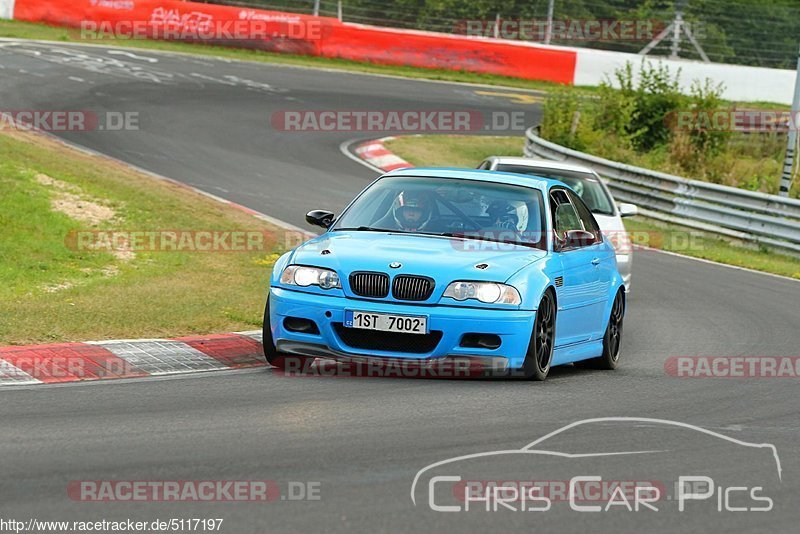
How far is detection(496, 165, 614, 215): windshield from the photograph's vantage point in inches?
616

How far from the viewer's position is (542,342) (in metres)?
9.27

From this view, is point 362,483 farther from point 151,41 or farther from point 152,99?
point 151,41

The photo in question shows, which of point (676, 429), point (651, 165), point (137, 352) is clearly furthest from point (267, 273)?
point (651, 165)

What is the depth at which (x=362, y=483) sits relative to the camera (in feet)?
19.7

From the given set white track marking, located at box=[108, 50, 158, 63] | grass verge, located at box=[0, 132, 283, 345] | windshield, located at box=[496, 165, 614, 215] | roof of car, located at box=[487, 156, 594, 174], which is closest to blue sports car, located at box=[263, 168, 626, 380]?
grass verge, located at box=[0, 132, 283, 345]

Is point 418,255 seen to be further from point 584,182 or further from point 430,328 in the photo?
point 584,182

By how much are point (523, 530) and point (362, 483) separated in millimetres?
887

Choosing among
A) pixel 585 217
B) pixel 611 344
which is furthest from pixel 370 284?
pixel 585 217

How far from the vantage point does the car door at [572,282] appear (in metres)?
9.70

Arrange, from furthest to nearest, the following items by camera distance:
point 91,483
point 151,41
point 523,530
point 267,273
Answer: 1. point 151,41
2. point 267,273
3. point 91,483
4. point 523,530

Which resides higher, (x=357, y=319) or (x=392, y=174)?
(x=392, y=174)

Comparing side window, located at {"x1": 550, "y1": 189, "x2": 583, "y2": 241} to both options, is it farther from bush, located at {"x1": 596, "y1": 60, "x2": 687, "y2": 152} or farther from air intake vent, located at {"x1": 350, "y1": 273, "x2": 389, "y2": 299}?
bush, located at {"x1": 596, "y1": 60, "x2": 687, "y2": 152}

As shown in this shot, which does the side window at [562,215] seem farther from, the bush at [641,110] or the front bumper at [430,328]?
the bush at [641,110]

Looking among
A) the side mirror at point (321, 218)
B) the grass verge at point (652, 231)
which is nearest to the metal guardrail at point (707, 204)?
the grass verge at point (652, 231)
